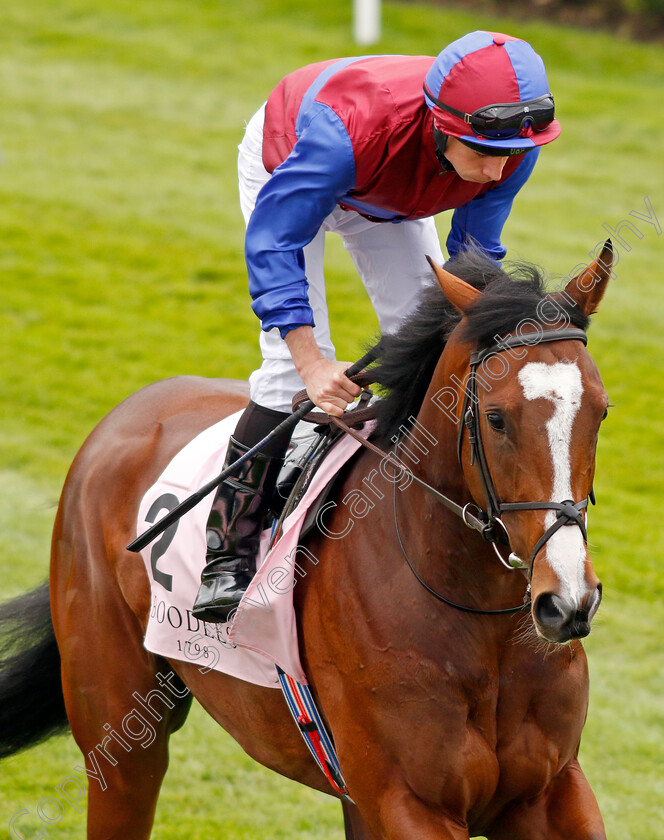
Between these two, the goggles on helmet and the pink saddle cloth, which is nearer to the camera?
the goggles on helmet

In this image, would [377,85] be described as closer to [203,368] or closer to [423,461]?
[423,461]

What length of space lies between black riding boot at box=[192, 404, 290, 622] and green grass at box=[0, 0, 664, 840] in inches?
39.4

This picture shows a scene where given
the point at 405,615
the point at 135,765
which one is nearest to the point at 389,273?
the point at 405,615

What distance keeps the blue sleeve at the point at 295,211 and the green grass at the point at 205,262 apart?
72cm

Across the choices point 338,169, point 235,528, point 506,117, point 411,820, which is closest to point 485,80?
point 506,117

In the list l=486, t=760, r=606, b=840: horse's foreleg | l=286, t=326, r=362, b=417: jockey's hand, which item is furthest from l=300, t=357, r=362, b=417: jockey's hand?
l=486, t=760, r=606, b=840: horse's foreleg

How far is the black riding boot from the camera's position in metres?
3.23

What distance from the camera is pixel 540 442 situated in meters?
2.33

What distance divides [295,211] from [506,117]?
584 mm

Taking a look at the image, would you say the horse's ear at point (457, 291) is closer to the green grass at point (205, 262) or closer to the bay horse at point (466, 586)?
the bay horse at point (466, 586)

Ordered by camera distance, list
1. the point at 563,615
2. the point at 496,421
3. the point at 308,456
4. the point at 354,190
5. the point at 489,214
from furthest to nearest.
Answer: the point at 489,214
the point at 308,456
the point at 354,190
the point at 496,421
the point at 563,615

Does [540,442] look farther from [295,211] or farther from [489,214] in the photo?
[489,214]

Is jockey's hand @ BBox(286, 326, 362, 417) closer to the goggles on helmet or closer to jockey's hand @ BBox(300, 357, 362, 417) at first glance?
jockey's hand @ BBox(300, 357, 362, 417)

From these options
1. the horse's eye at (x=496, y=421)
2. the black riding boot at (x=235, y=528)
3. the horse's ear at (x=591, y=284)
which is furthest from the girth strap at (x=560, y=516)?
the black riding boot at (x=235, y=528)
